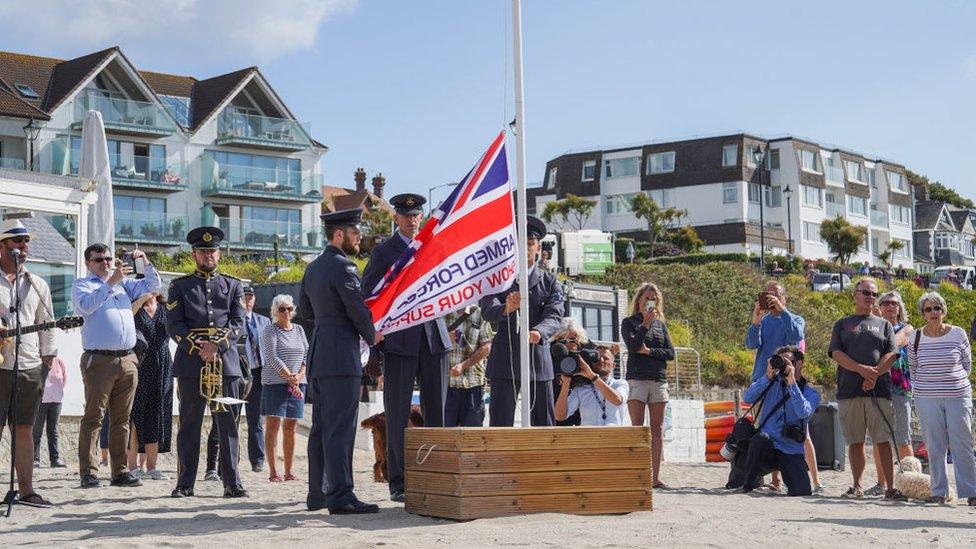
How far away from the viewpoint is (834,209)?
96.8 metres

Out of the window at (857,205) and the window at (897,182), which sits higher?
the window at (897,182)

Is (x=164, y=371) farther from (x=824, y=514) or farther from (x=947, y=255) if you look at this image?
(x=947, y=255)

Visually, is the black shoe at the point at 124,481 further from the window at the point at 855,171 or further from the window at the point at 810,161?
the window at the point at 855,171

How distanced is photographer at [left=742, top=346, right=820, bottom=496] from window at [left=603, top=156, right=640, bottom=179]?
256 ft

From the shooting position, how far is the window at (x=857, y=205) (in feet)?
327

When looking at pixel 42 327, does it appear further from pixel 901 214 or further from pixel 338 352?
pixel 901 214

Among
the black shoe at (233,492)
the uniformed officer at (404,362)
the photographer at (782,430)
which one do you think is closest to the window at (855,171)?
the photographer at (782,430)

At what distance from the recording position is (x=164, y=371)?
41.3 ft

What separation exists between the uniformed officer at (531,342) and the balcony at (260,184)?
4861 cm

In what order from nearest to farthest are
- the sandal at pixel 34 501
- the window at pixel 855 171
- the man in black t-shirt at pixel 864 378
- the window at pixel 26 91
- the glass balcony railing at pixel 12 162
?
the sandal at pixel 34 501 < the man in black t-shirt at pixel 864 378 < the glass balcony railing at pixel 12 162 < the window at pixel 26 91 < the window at pixel 855 171

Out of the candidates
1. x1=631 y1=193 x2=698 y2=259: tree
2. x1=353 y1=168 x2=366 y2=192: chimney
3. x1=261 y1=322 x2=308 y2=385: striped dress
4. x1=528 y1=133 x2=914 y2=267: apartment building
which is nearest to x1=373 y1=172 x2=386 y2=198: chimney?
x1=353 y1=168 x2=366 y2=192: chimney

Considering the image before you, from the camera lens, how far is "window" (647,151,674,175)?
8831 cm

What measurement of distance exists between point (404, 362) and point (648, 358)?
12.5 feet

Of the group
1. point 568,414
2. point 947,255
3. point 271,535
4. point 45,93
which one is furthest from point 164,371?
point 947,255
